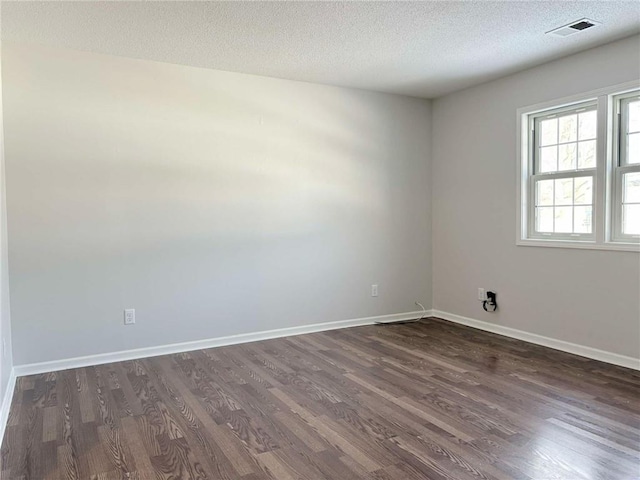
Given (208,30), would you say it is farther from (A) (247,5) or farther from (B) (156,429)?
(B) (156,429)

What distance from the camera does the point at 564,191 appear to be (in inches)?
163

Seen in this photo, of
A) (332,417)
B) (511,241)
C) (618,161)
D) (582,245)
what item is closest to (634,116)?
(618,161)

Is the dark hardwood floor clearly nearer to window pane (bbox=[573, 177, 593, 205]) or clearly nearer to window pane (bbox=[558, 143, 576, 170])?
window pane (bbox=[573, 177, 593, 205])

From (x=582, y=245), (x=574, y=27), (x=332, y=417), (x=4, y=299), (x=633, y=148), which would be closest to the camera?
(x=332, y=417)

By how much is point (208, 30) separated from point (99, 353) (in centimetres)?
263

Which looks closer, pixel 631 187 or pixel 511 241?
pixel 631 187

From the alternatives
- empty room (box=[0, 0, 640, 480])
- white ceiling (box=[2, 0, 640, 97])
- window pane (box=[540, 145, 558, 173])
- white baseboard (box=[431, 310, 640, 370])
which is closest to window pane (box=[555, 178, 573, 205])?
empty room (box=[0, 0, 640, 480])

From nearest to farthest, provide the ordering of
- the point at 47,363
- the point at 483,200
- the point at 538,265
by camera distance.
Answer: the point at 47,363 → the point at 538,265 → the point at 483,200

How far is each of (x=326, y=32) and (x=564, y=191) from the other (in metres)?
2.47

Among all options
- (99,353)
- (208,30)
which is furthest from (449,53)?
(99,353)

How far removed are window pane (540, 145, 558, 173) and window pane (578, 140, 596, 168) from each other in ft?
0.77

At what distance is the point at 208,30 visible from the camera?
3.30 metres

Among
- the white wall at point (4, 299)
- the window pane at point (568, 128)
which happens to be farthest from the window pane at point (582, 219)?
the white wall at point (4, 299)

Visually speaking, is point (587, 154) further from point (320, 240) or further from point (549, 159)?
point (320, 240)
